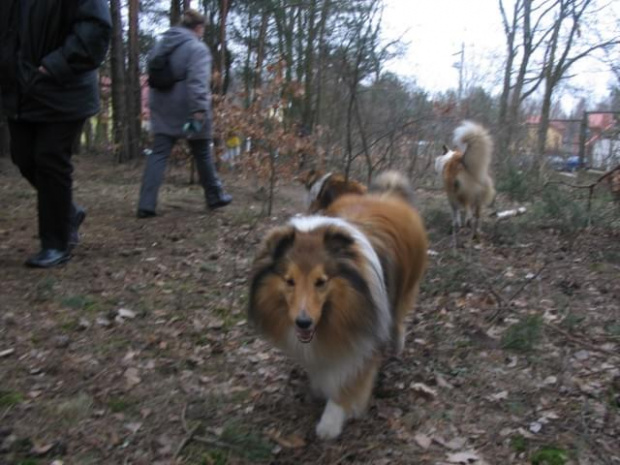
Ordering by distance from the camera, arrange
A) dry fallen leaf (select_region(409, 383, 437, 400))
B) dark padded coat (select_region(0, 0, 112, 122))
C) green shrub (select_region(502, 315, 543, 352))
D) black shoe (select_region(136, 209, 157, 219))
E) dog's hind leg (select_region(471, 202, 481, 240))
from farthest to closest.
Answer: dog's hind leg (select_region(471, 202, 481, 240)) < black shoe (select_region(136, 209, 157, 219)) < dark padded coat (select_region(0, 0, 112, 122)) < green shrub (select_region(502, 315, 543, 352)) < dry fallen leaf (select_region(409, 383, 437, 400))

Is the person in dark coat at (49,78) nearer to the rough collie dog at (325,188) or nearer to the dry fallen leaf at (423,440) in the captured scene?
the rough collie dog at (325,188)

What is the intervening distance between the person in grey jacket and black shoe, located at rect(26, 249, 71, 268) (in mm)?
1874

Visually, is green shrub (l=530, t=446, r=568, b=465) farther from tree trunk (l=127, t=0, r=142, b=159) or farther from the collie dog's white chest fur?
tree trunk (l=127, t=0, r=142, b=159)

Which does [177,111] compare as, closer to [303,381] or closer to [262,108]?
[262,108]

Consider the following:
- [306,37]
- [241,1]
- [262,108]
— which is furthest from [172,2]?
[262,108]

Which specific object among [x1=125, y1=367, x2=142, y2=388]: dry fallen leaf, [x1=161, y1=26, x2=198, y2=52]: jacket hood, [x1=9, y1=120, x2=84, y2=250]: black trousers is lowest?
[x1=125, y1=367, x2=142, y2=388]: dry fallen leaf

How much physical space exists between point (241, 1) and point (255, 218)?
8.19m

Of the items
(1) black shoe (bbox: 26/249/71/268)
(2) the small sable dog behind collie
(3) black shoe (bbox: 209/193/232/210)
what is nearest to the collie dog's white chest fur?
(2) the small sable dog behind collie

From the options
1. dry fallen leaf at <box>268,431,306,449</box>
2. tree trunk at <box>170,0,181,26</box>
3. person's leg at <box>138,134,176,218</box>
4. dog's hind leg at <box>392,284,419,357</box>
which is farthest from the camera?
tree trunk at <box>170,0,181,26</box>

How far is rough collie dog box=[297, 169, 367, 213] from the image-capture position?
596cm

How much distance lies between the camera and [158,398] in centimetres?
310

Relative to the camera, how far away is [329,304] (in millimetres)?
2752

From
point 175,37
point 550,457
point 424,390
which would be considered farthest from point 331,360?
point 175,37

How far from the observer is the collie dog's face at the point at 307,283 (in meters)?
2.69
